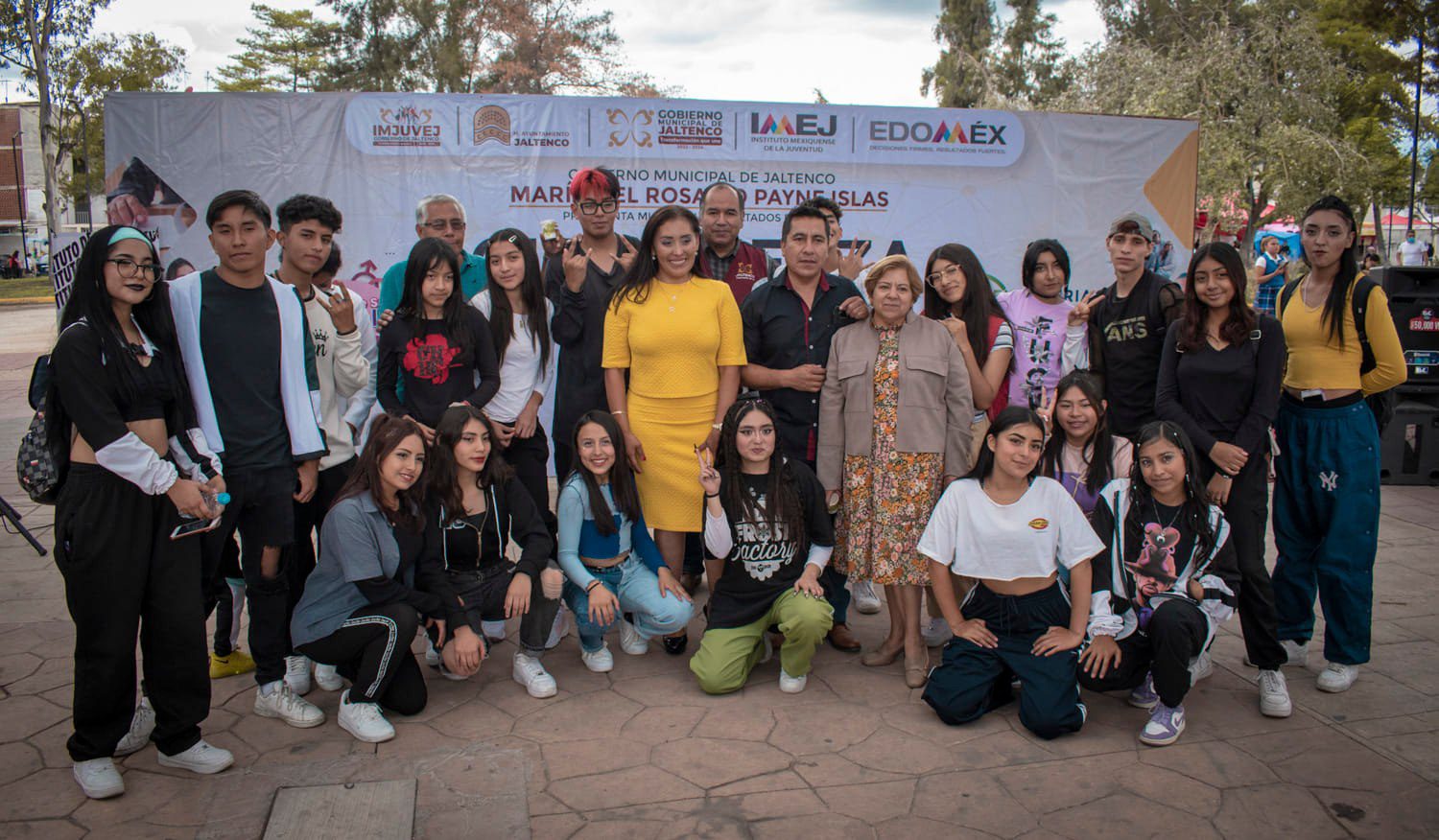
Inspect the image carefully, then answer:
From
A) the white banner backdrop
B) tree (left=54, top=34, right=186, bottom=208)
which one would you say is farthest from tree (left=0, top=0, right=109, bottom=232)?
the white banner backdrop

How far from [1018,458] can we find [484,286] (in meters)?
2.48

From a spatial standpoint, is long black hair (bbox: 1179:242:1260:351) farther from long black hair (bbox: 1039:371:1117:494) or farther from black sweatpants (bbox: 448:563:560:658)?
black sweatpants (bbox: 448:563:560:658)

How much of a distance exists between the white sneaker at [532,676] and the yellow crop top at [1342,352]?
3036mm

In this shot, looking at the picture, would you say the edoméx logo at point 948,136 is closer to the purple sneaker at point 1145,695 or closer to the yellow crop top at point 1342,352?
the yellow crop top at point 1342,352

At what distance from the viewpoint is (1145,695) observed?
347cm

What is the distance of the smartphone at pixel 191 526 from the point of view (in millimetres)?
2889

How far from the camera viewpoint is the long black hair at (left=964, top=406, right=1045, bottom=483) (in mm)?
3381

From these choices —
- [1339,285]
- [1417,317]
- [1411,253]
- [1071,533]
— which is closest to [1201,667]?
[1071,533]

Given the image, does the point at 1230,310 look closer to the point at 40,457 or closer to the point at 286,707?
the point at 286,707

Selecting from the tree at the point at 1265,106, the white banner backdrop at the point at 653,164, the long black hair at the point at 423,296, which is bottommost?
the long black hair at the point at 423,296

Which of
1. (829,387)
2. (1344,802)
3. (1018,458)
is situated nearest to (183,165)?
(829,387)

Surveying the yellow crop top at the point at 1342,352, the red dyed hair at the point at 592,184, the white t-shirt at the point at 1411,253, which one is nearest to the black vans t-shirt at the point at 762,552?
the red dyed hair at the point at 592,184

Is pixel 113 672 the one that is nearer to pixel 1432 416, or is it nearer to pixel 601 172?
pixel 601 172

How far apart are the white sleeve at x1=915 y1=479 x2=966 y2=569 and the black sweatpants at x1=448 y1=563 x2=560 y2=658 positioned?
1435 mm
